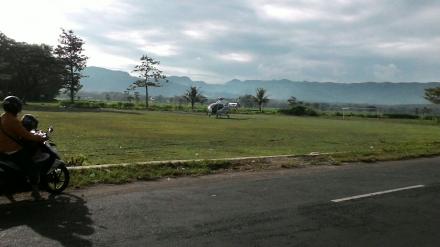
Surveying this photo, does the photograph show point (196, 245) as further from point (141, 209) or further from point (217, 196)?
point (217, 196)

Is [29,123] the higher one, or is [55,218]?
[29,123]

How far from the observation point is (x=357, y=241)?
670cm

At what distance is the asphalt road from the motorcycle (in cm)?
24

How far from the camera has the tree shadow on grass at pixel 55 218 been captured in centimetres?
642

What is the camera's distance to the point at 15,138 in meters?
8.17

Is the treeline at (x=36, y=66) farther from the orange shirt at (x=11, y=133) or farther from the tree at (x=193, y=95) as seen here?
the orange shirt at (x=11, y=133)

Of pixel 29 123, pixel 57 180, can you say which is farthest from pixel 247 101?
pixel 29 123

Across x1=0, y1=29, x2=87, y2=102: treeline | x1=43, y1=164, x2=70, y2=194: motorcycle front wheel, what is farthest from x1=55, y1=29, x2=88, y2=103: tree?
x1=43, y1=164, x2=70, y2=194: motorcycle front wheel

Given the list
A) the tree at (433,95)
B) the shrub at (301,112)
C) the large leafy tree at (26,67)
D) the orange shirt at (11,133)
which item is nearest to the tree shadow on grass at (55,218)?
the orange shirt at (11,133)

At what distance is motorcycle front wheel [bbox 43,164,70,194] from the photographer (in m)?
9.04

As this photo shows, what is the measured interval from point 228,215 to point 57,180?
336 centimetres

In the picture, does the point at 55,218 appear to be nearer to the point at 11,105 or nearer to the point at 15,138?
the point at 15,138

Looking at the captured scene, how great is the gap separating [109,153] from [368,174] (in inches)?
288

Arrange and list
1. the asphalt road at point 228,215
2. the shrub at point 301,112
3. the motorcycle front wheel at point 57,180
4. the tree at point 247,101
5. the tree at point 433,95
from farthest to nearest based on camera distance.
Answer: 1. the tree at point 247,101
2. the shrub at point 301,112
3. the tree at point 433,95
4. the motorcycle front wheel at point 57,180
5. the asphalt road at point 228,215
